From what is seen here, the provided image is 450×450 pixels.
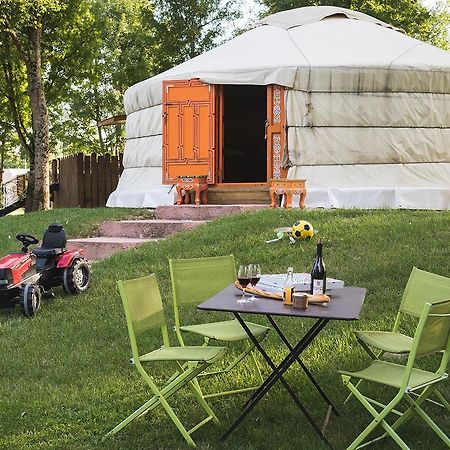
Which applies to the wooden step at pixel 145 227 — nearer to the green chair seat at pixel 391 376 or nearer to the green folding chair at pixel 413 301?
the green folding chair at pixel 413 301

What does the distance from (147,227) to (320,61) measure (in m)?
3.29

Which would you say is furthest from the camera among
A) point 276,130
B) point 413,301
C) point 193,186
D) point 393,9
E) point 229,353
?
point 393,9

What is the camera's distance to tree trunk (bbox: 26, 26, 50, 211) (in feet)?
40.0

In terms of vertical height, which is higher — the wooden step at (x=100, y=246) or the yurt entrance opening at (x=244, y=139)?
the yurt entrance opening at (x=244, y=139)

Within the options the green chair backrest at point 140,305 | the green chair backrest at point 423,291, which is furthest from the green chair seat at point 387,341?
the green chair backrest at point 140,305

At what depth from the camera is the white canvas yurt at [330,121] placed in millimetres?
8734

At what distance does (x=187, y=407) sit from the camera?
309 centimetres

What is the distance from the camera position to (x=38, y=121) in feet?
40.2

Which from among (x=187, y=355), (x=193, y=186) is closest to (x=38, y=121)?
(x=193, y=186)

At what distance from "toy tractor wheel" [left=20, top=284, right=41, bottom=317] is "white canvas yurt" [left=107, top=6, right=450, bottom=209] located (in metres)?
4.25

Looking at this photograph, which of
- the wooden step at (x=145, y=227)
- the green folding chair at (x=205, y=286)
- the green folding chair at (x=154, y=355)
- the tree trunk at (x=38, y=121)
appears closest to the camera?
the green folding chair at (x=154, y=355)

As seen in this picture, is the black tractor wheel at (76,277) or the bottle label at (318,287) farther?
the black tractor wheel at (76,277)

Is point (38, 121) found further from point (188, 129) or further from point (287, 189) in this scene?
point (287, 189)

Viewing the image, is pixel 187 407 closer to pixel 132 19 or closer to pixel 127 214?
pixel 127 214
